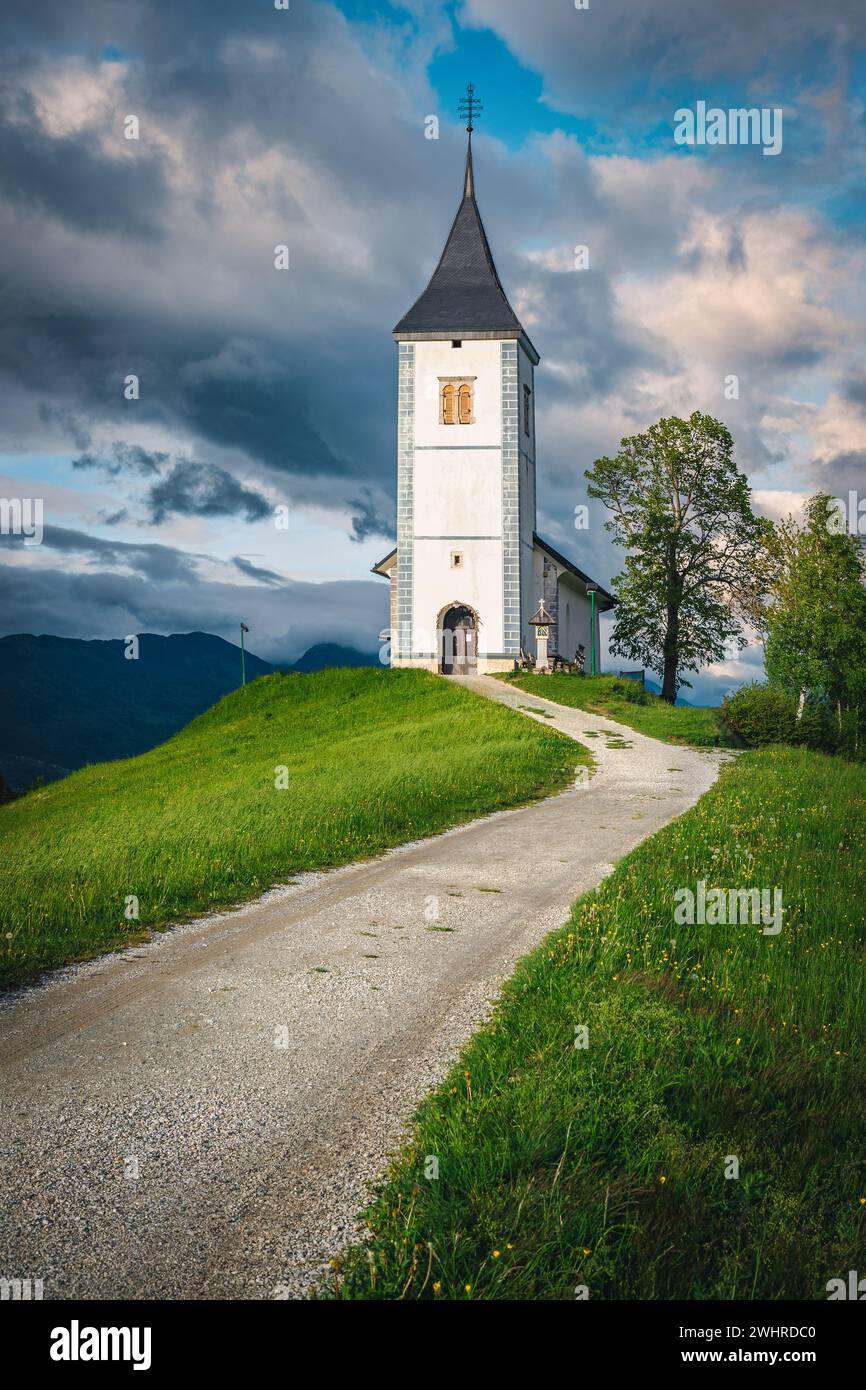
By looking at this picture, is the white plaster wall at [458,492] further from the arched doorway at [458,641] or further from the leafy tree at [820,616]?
the leafy tree at [820,616]

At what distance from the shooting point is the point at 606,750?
914 inches

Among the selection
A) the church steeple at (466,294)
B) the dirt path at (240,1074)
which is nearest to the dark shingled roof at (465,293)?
the church steeple at (466,294)

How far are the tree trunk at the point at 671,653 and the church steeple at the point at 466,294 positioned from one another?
12.3m

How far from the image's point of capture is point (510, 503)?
39812mm

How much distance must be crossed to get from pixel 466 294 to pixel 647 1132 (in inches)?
1624

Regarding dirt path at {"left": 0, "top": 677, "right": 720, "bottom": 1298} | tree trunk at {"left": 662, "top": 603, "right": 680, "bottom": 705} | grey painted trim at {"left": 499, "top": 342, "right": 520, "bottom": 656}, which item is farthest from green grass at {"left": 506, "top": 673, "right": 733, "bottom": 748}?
dirt path at {"left": 0, "top": 677, "right": 720, "bottom": 1298}

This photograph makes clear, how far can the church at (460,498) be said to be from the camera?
131ft

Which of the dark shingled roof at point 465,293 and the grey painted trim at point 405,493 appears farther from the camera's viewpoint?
the dark shingled roof at point 465,293

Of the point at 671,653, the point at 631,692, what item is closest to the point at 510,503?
the point at 671,653

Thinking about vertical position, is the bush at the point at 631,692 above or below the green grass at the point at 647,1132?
above

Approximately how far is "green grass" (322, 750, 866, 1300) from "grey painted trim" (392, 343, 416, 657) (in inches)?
1248

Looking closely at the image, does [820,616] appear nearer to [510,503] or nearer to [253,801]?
[510,503]
